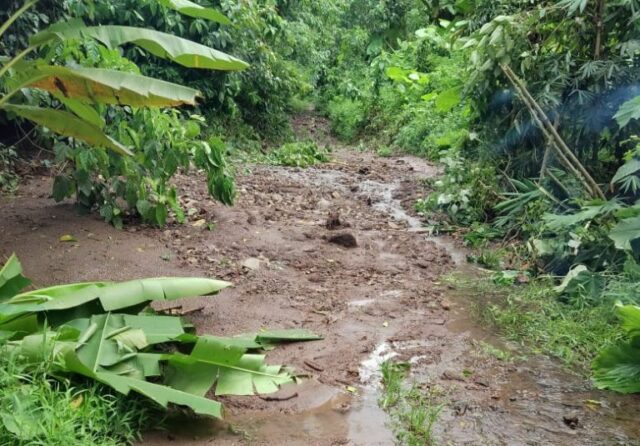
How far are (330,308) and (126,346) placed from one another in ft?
6.04

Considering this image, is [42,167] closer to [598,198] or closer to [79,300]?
[79,300]

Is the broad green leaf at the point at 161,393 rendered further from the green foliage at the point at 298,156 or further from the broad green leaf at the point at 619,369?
the green foliage at the point at 298,156

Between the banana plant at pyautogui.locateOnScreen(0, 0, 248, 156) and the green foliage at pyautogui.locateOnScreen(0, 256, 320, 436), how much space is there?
37.4 inches

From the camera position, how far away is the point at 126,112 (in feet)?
19.5

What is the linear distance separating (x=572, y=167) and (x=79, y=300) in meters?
4.31

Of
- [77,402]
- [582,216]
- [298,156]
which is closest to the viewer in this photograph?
[77,402]

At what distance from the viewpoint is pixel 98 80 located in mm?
3658

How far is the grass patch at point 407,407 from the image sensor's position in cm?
309

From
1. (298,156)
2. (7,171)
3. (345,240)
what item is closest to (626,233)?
(345,240)

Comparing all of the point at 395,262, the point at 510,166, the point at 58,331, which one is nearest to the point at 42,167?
the point at 395,262

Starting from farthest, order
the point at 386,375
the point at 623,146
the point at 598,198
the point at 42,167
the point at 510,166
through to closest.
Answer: the point at 42,167, the point at 510,166, the point at 623,146, the point at 598,198, the point at 386,375

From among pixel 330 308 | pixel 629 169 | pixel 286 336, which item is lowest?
pixel 330 308

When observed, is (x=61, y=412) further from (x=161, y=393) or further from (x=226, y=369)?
(x=226, y=369)

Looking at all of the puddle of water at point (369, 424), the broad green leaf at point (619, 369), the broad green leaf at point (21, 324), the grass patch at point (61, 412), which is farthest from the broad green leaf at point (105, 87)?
the broad green leaf at point (619, 369)
